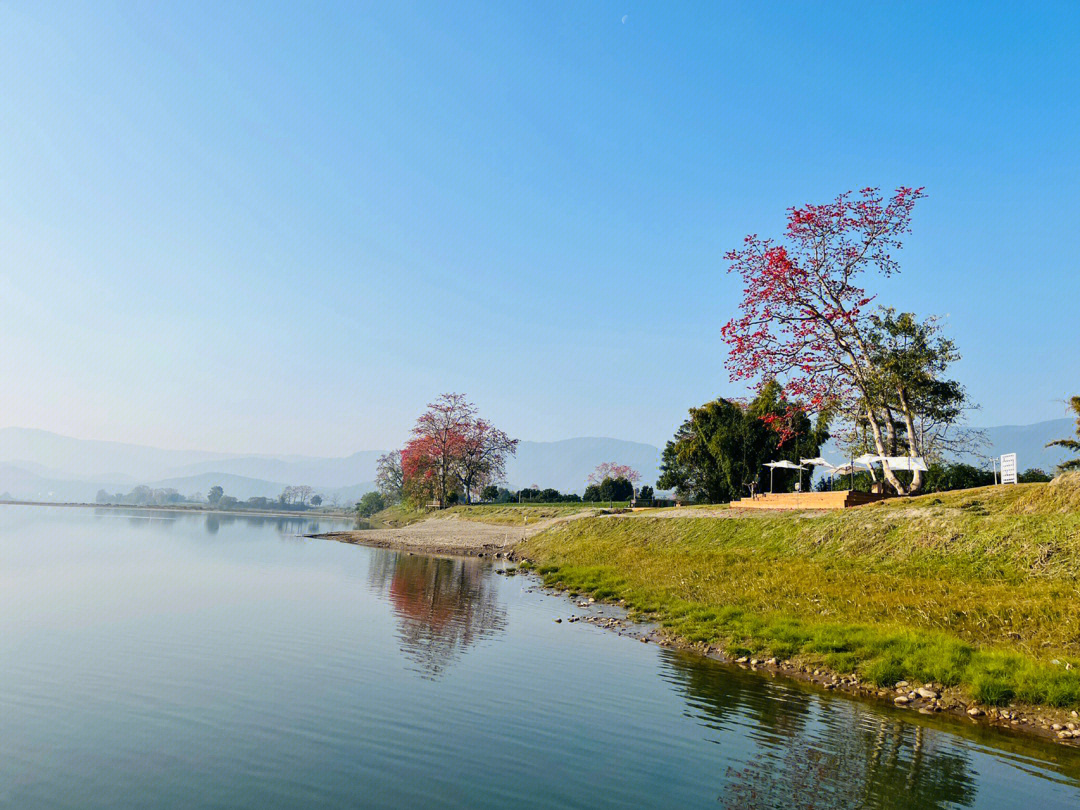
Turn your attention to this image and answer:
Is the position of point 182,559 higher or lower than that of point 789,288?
lower

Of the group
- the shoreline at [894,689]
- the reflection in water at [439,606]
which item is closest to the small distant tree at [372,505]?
the reflection in water at [439,606]

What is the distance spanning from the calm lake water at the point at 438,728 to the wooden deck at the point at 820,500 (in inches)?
716

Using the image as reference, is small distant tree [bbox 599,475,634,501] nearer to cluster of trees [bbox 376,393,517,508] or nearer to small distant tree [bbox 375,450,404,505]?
cluster of trees [bbox 376,393,517,508]

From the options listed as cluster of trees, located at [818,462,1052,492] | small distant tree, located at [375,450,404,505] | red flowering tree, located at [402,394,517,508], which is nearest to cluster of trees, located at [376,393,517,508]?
red flowering tree, located at [402,394,517,508]

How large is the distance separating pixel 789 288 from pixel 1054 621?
84.3 ft

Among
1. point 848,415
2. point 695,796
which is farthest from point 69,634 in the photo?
point 848,415

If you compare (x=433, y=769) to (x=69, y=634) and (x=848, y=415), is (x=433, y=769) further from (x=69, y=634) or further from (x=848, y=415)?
(x=848, y=415)

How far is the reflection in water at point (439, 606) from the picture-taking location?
2088cm

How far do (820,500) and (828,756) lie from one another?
27109mm

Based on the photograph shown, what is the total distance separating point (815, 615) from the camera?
2253cm

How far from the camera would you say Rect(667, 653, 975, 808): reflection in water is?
10.6 meters

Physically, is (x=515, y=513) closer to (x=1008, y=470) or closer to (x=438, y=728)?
(x=1008, y=470)

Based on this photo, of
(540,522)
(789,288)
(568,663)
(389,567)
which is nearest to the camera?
(568,663)

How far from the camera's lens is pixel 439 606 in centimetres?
2959
